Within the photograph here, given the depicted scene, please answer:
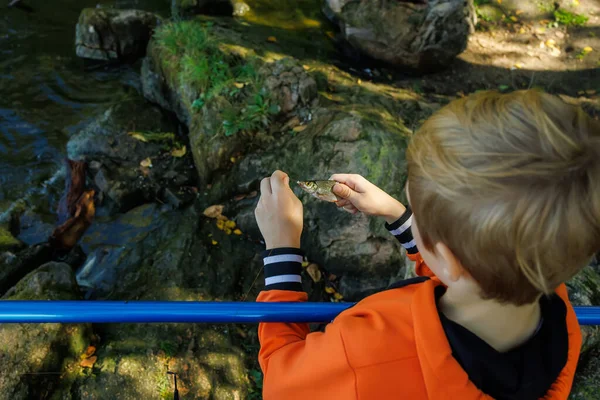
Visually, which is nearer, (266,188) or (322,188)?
(266,188)

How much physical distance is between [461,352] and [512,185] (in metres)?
0.45

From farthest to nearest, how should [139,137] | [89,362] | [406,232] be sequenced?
[139,137] → [89,362] → [406,232]

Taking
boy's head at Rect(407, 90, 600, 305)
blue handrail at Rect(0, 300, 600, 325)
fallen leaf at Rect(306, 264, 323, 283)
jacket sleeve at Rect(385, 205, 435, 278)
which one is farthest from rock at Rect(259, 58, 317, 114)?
boy's head at Rect(407, 90, 600, 305)

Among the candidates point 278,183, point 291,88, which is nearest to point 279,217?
point 278,183

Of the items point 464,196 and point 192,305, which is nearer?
point 464,196

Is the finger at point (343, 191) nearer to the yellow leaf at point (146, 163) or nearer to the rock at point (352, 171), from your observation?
the rock at point (352, 171)

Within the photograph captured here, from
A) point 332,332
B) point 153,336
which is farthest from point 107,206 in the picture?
point 332,332

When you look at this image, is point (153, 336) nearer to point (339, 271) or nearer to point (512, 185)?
point (339, 271)

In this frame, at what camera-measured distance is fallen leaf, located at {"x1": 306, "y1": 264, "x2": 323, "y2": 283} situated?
4125mm

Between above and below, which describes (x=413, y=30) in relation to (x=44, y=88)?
above

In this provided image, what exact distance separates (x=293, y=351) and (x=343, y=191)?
0.81m

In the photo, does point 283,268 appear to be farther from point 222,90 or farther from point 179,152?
point 179,152

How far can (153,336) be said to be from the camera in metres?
3.36

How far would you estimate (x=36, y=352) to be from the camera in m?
2.97
